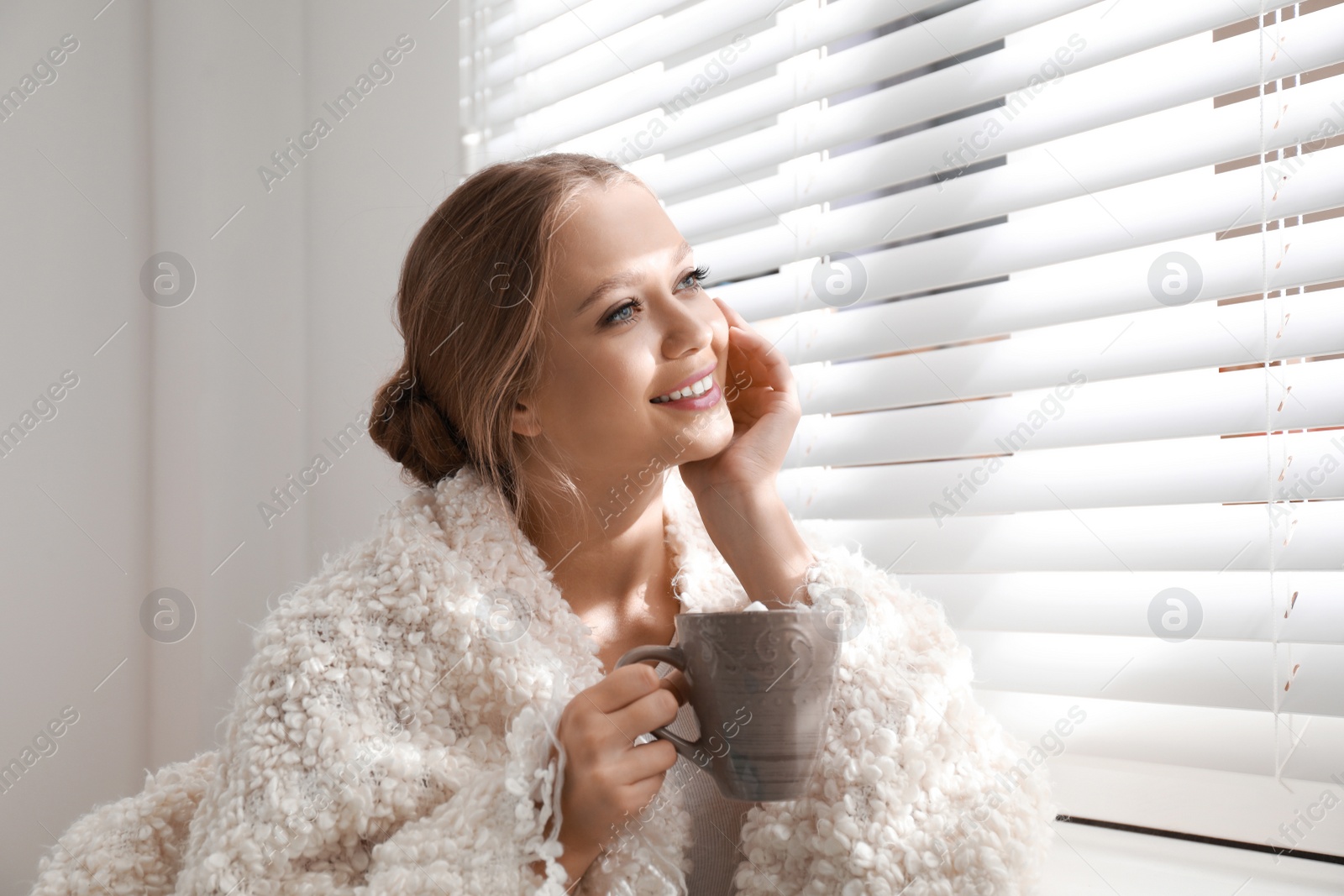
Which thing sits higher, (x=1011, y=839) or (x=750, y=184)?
(x=750, y=184)

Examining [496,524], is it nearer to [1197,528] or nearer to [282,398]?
[1197,528]

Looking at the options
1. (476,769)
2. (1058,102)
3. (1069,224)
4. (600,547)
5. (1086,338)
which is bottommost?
(476,769)

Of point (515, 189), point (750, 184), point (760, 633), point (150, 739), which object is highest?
point (750, 184)

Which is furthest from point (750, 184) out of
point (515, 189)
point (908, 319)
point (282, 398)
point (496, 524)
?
point (282, 398)

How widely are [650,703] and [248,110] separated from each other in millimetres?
1625

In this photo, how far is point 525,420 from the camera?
109cm

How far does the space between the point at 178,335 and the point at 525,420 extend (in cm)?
103

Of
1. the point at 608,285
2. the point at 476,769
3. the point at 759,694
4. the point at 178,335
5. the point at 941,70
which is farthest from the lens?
the point at 178,335

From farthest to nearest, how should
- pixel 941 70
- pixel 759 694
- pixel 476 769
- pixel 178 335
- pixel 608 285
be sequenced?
pixel 178 335
pixel 941 70
pixel 608 285
pixel 476 769
pixel 759 694

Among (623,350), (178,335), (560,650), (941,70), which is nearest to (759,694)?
(560,650)

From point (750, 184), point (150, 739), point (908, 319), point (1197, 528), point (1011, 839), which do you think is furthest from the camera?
point (150, 739)

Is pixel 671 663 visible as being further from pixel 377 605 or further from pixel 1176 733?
pixel 1176 733

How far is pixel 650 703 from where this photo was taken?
75 cm

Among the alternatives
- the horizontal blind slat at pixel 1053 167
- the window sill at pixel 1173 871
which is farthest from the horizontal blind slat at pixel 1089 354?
the window sill at pixel 1173 871
